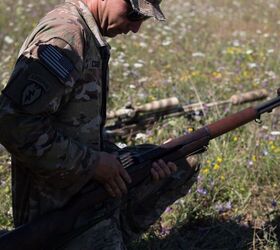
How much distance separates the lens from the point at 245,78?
5.96m

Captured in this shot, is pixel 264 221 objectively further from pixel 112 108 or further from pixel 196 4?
pixel 196 4

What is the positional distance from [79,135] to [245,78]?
3641 mm

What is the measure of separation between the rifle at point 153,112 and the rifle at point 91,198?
1382mm

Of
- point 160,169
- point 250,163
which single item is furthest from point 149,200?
point 250,163

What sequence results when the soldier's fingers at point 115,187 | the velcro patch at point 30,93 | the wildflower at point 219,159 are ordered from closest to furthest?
the velcro patch at point 30,93 → the soldier's fingers at point 115,187 → the wildflower at point 219,159

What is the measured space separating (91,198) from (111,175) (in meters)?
0.15

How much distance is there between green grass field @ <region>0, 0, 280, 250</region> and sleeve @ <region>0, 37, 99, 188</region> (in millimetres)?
1182

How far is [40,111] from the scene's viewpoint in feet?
7.55

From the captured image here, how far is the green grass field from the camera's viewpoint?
360 cm

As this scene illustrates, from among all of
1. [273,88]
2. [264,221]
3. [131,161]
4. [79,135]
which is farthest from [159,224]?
[273,88]

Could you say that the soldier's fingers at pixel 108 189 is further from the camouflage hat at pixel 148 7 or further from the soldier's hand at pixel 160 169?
the camouflage hat at pixel 148 7

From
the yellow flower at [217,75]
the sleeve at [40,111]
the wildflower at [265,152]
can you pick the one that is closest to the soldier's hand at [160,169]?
the sleeve at [40,111]

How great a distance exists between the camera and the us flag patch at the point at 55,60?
2289 millimetres

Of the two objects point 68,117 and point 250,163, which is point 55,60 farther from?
point 250,163
